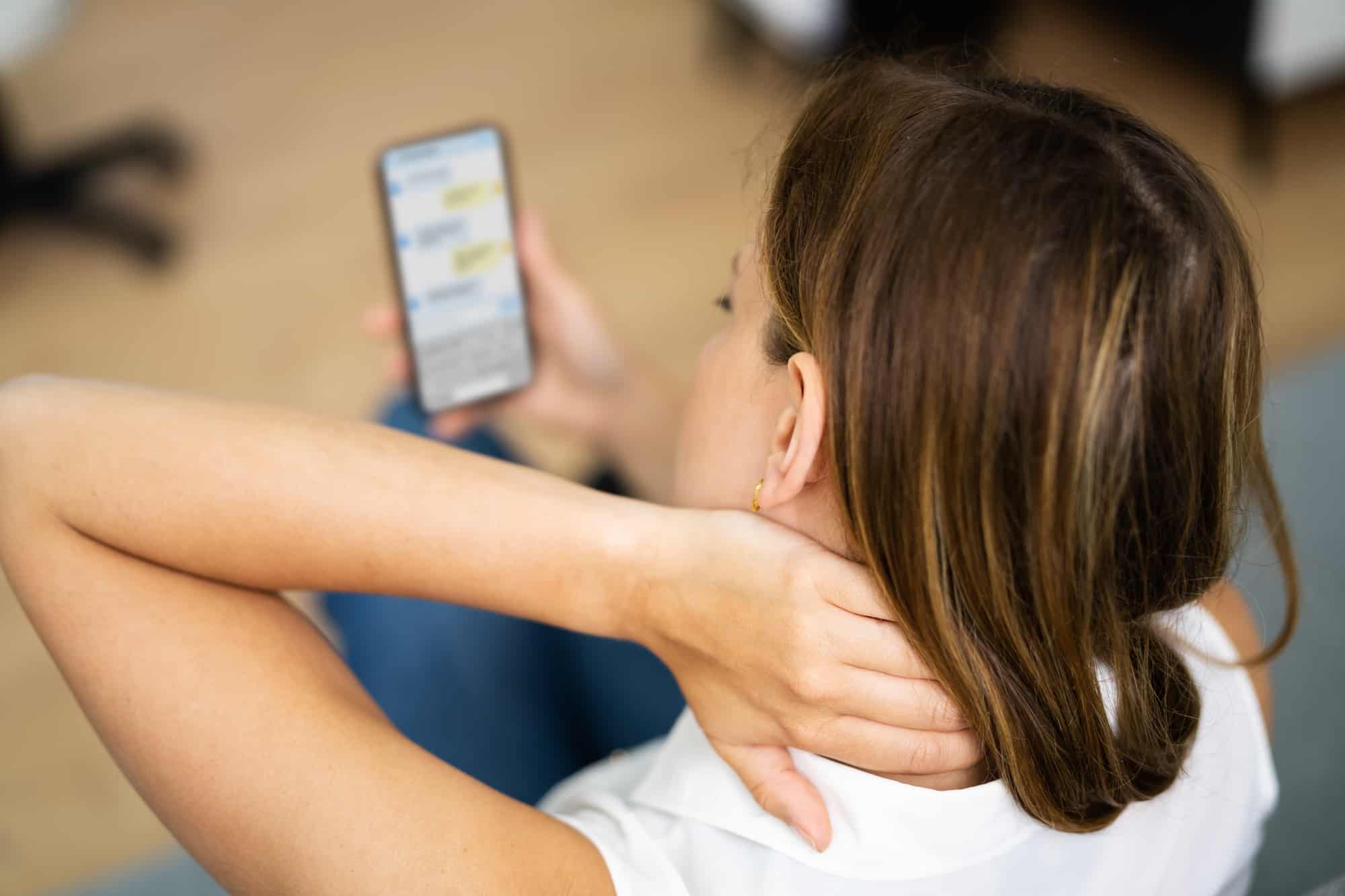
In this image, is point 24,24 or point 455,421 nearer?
point 455,421

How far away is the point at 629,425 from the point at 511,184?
335 mm

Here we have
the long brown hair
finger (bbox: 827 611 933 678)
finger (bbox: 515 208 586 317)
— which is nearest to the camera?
the long brown hair

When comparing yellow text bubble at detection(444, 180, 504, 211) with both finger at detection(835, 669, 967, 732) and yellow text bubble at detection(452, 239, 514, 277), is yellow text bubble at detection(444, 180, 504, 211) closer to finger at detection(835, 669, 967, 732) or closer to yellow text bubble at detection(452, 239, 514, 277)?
yellow text bubble at detection(452, 239, 514, 277)

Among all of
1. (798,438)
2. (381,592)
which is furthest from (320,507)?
(798,438)

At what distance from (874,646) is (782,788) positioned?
112mm

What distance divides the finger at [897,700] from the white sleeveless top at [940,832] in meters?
0.04

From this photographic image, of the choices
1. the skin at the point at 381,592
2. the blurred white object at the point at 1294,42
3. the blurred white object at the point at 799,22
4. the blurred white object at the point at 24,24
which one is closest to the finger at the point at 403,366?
the skin at the point at 381,592

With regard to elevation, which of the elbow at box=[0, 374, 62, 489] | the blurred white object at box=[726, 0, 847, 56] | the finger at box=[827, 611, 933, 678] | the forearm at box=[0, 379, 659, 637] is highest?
the blurred white object at box=[726, 0, 847, 56]

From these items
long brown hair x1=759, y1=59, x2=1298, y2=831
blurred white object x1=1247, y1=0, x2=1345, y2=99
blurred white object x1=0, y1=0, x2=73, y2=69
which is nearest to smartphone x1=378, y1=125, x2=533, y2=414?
long brown hair x1=759, y1=59, x2=1298, y2=831

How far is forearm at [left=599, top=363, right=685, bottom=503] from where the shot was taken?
1.30 meters

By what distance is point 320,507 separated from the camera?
76 cm

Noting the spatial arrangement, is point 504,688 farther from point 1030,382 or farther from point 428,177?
point 1030,382

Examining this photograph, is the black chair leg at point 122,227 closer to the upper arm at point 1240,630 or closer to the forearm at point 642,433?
the forearm at point 642,433

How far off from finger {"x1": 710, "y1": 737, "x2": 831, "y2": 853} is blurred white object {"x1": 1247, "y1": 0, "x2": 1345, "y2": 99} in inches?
78.7
